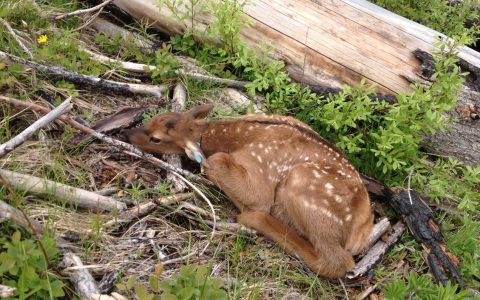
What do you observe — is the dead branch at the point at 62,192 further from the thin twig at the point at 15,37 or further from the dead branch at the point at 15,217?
the thin twig at the point at 15,37

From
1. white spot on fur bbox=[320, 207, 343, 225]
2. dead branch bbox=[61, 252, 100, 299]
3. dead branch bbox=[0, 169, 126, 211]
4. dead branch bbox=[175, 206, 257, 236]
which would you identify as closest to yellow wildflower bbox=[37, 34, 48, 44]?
dead branch bbox=[0, 169, 126, 211]

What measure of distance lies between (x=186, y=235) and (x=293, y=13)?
8.48 feet

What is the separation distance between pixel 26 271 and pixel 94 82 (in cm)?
233

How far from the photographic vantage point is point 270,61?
5508 mm

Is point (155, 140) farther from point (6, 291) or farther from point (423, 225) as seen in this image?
point (423, 225)

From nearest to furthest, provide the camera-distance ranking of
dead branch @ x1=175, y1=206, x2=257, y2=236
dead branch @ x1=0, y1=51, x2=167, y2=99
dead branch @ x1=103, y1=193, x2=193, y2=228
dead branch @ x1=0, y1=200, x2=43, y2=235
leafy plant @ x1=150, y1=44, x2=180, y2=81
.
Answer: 1. dead branch @ x1=0, y1=200, x2=43, y2=235
2. dead branch @ x1=103, y1=193, x2=193, y2=228
3. dead branch @ x1=175, y1=206, x2=257, y2=236
4. dead branch @ x1=0, y1=51, x2=167, y2=99
5. leafy plant @ x1=150, y1=44, x2=180, y2=81

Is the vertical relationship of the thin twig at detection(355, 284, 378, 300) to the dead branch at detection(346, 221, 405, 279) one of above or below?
below

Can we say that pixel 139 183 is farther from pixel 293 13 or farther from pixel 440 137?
pixel 440 137

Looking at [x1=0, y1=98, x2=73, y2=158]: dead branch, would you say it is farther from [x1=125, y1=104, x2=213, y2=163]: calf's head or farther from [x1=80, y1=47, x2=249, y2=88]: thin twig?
[x1=80, y1=47, x2=249, y2=88]: thin twig

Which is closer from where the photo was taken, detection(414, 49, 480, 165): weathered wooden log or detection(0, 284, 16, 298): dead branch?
detection(0, 284, 16, 298): dead branch

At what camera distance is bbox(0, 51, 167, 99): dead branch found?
4855mm

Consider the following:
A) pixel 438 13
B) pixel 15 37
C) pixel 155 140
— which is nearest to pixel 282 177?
pixel 155 140

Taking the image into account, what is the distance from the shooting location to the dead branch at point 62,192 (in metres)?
3.87

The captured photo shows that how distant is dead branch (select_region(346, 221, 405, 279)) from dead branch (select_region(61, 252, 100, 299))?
1.95 metres
